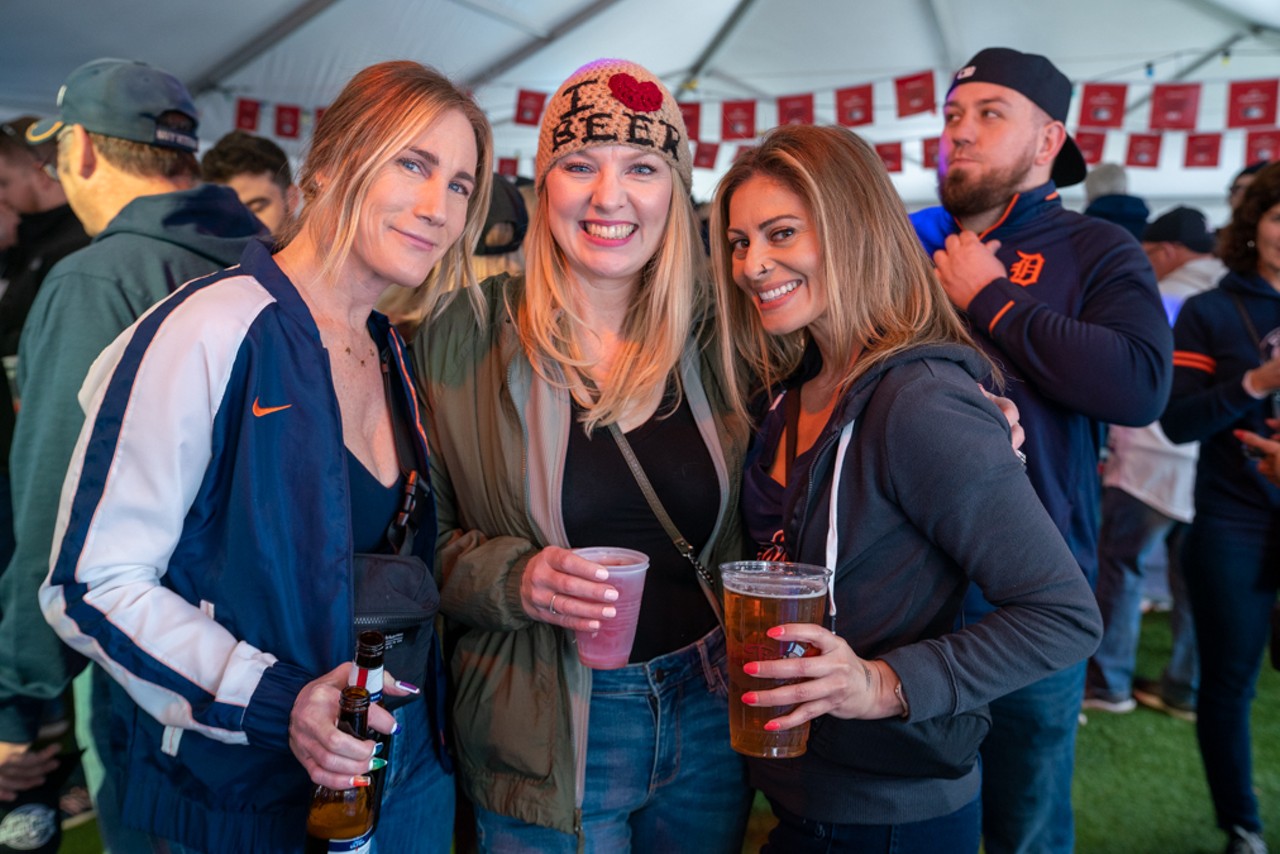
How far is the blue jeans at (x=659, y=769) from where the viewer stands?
180 cm

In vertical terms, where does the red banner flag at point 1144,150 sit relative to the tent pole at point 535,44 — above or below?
below

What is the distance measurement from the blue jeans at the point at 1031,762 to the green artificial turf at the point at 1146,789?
3.99 ft

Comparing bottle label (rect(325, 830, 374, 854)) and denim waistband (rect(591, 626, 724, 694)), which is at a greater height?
denim waistband (rect(591, 626, 724, 694))

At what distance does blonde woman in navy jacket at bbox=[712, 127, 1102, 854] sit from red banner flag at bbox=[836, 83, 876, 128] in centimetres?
835

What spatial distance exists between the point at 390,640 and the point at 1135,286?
6.20ft

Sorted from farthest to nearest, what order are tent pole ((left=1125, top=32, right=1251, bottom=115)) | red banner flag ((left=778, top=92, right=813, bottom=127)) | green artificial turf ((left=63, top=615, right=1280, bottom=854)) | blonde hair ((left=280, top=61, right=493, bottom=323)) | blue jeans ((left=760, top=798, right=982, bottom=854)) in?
1. red banner flag ((left=778, top=92, right=813, bottom=127))
2. tent pole ((left=1125, top=32, right=1251, bottom=115))
3. green artificial turf ((left=63, top=615, right=1280, bottom=854))
4. blonde hair ((left=280, top=61, right=493, bottom=323))
5. blue jeans ((left=760, top=798, right=982, bottom=854))

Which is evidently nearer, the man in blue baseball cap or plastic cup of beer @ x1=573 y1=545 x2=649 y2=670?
plastic cup of beer @ x1=573 y1=545 x2=649 y2=670

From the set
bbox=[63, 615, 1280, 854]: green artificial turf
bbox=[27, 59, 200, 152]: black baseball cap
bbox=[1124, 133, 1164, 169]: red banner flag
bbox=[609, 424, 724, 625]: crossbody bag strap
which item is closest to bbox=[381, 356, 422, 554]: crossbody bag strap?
bbox=[609, 424, 724, 625]: crossbody bag strap

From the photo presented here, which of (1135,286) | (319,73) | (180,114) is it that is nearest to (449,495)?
(180,114)

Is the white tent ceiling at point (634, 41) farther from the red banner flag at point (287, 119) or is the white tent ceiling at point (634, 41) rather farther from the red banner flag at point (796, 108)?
the red banner flag at point (796, 108)

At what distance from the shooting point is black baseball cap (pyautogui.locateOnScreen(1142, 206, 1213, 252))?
5.16 metres

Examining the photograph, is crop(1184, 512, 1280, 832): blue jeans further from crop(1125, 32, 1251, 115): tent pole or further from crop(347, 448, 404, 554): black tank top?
crop(1125, 32, 1251, 115): tent pole

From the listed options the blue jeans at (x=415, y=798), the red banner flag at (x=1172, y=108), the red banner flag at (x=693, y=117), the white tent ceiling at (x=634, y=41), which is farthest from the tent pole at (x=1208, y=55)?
the blue jeans at (x=415, y=798)

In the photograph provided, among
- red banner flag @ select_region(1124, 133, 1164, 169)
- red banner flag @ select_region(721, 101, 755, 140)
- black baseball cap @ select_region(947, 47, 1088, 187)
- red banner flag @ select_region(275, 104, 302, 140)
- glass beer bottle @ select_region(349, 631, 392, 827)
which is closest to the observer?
glass beer bottle @ select_region(349, 631, 392, 827)
